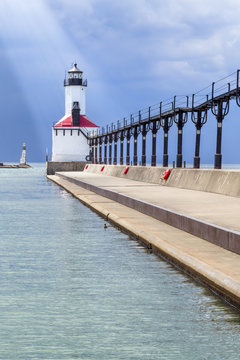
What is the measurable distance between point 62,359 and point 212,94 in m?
34.4

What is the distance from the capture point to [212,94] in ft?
131

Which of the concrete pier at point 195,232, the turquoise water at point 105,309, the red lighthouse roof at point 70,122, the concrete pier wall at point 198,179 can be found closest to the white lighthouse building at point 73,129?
the red lighthouse roof at point 70,122

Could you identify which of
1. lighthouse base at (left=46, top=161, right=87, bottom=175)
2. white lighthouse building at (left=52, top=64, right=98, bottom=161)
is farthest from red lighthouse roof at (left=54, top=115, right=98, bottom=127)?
lighthouse base at (left=46, top=161, right=87, bottom=175)

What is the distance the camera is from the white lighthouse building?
12000cm

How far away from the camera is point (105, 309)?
8852 millimetres

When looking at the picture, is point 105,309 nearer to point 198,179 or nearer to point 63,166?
point 198,179

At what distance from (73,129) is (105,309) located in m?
112

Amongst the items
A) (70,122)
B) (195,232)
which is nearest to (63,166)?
(70,122)

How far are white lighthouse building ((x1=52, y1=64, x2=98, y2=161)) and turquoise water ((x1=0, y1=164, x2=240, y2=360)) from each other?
346 ft

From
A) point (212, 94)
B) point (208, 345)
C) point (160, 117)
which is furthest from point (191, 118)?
point (208, 345)

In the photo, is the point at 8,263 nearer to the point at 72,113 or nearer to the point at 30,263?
the point at 30,263

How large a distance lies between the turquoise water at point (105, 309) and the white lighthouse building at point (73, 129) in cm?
10537

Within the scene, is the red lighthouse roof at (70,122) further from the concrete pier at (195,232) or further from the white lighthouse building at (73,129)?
the concrete pier at (195,232)

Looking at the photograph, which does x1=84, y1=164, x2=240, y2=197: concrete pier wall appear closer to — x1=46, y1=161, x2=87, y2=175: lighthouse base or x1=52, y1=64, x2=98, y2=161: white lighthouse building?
x1=46, y1=161, x2=87, y2=175: lighthouse base
